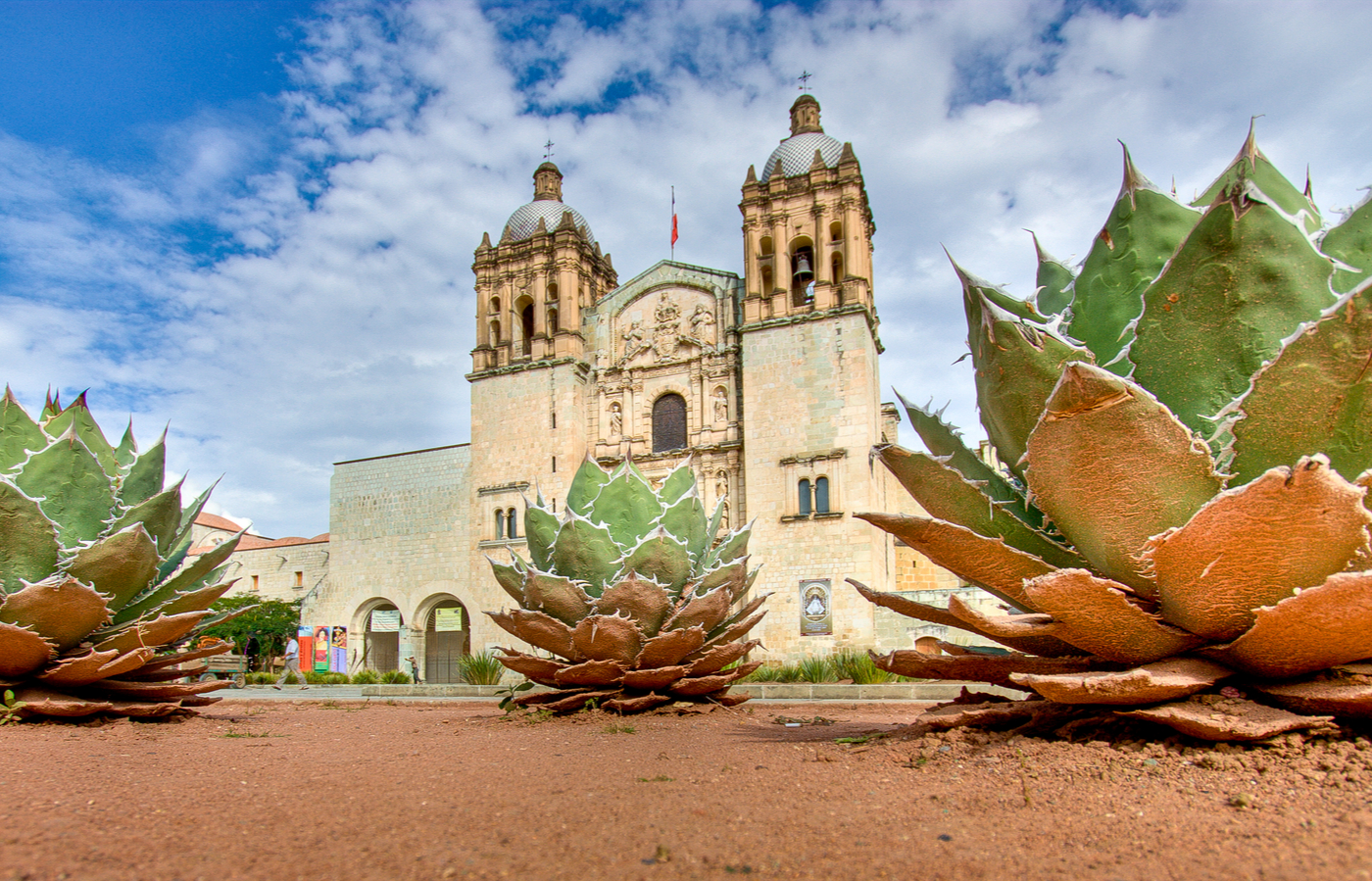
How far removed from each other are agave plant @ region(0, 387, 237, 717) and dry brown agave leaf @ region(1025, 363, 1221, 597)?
3.17 m

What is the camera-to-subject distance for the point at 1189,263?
1.64 metres

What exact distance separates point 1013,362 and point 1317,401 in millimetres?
532

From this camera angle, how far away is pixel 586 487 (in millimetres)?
4434

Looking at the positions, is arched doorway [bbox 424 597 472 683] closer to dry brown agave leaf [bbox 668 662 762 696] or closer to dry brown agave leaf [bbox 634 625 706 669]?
dry brown agave leaf [bbox 668 662 762 696]

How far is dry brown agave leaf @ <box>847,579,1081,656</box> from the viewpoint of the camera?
5.59 feet

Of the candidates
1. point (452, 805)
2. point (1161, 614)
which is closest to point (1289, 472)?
point (1161, 614)

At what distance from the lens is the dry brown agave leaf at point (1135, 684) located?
61.7 inches

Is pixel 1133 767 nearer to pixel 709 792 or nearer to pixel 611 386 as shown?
pixel 709 792

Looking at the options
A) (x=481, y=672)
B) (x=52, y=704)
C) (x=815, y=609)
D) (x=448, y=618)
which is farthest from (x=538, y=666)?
(x=448, y=618)

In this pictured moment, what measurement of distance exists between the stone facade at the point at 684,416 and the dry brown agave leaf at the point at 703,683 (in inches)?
540

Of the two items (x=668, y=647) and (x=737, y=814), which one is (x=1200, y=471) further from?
(x=668, y=647)

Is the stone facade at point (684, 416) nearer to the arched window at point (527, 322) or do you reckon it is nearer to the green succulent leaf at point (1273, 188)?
the arched window at point (527, 322)

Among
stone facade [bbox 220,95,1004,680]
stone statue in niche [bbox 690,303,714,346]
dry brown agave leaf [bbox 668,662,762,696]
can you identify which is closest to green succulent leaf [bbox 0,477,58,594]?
dry brown agave leaf [bbox 668,662,762,696]

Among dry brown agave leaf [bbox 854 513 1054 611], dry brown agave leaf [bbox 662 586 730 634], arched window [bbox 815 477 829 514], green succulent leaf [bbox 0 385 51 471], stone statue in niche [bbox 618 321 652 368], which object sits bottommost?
dry brown agave leaf [bbox 662 586 730 634]
